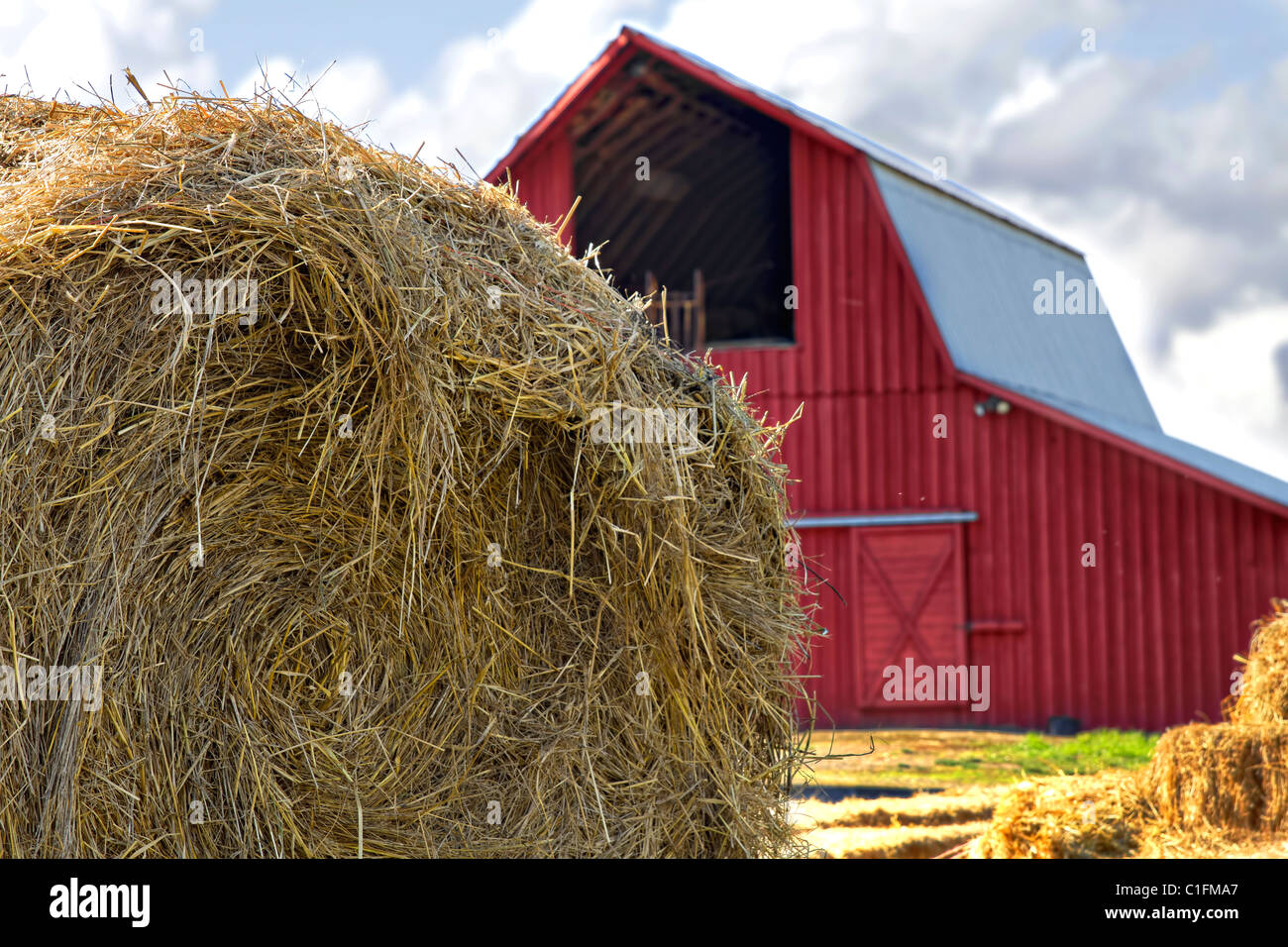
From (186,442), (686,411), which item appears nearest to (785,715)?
(686,411)

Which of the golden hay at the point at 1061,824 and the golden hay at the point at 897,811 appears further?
the golden hay at the point at 897,811

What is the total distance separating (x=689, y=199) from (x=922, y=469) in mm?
5188

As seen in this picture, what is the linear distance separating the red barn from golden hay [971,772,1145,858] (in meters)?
7.74

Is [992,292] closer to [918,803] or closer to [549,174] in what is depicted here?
[549,174]

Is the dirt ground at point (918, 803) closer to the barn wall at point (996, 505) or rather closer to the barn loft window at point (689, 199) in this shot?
the barn wall at point (996, 505)

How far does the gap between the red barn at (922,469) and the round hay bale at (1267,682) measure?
21.0 ft

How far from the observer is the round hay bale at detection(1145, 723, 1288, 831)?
7.45 m

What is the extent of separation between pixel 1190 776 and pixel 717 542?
4.26m

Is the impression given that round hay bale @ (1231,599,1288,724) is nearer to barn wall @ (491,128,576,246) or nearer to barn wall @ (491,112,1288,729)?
barn wall @ (491,112,1288,729)

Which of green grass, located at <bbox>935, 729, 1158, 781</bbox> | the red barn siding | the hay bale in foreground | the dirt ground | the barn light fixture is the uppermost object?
the red barn siding

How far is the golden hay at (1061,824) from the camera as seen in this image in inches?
280

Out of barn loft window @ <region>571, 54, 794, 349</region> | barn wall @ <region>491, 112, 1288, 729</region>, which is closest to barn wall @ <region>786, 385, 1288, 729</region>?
barn wall @ <region>491, 112, 1288, 729</region>

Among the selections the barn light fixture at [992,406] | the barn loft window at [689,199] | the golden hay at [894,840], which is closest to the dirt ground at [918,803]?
the golden hay at [894,840]
